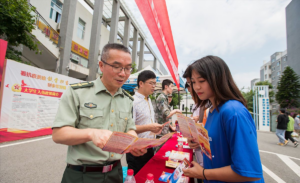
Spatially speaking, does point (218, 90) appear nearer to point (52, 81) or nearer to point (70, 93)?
point (70, 93)

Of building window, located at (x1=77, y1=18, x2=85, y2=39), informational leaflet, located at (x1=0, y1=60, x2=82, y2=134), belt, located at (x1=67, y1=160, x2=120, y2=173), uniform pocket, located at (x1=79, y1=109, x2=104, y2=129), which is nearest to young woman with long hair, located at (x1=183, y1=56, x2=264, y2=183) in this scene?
belt, located at (x1=67, y1=160, x2=120, y2=173)

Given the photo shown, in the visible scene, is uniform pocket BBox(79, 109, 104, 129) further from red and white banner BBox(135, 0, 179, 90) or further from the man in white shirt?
red and white banner BBox(135, 0, 179, 90)

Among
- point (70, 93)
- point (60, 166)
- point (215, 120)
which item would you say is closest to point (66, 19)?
point (60, 166)

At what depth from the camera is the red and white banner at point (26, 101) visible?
4172mm

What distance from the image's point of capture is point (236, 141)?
833mm

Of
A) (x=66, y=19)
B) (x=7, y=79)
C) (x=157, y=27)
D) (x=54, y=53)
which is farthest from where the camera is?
(x=66, y=19)

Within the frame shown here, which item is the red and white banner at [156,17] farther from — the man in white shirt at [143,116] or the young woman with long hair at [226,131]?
the young woman with long hair at [226,131]

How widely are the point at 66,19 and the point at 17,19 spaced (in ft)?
18.9

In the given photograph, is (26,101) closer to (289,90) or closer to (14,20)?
(14,20)

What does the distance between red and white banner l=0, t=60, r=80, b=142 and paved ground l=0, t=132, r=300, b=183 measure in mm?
439

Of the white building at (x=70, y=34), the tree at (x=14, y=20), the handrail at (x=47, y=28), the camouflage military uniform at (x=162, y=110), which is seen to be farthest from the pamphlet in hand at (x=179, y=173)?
the handrail at (x=47, y=28)

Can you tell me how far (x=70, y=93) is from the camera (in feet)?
3.35

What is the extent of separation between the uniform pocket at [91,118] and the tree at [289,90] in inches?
1202

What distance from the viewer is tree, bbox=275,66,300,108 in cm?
2259
